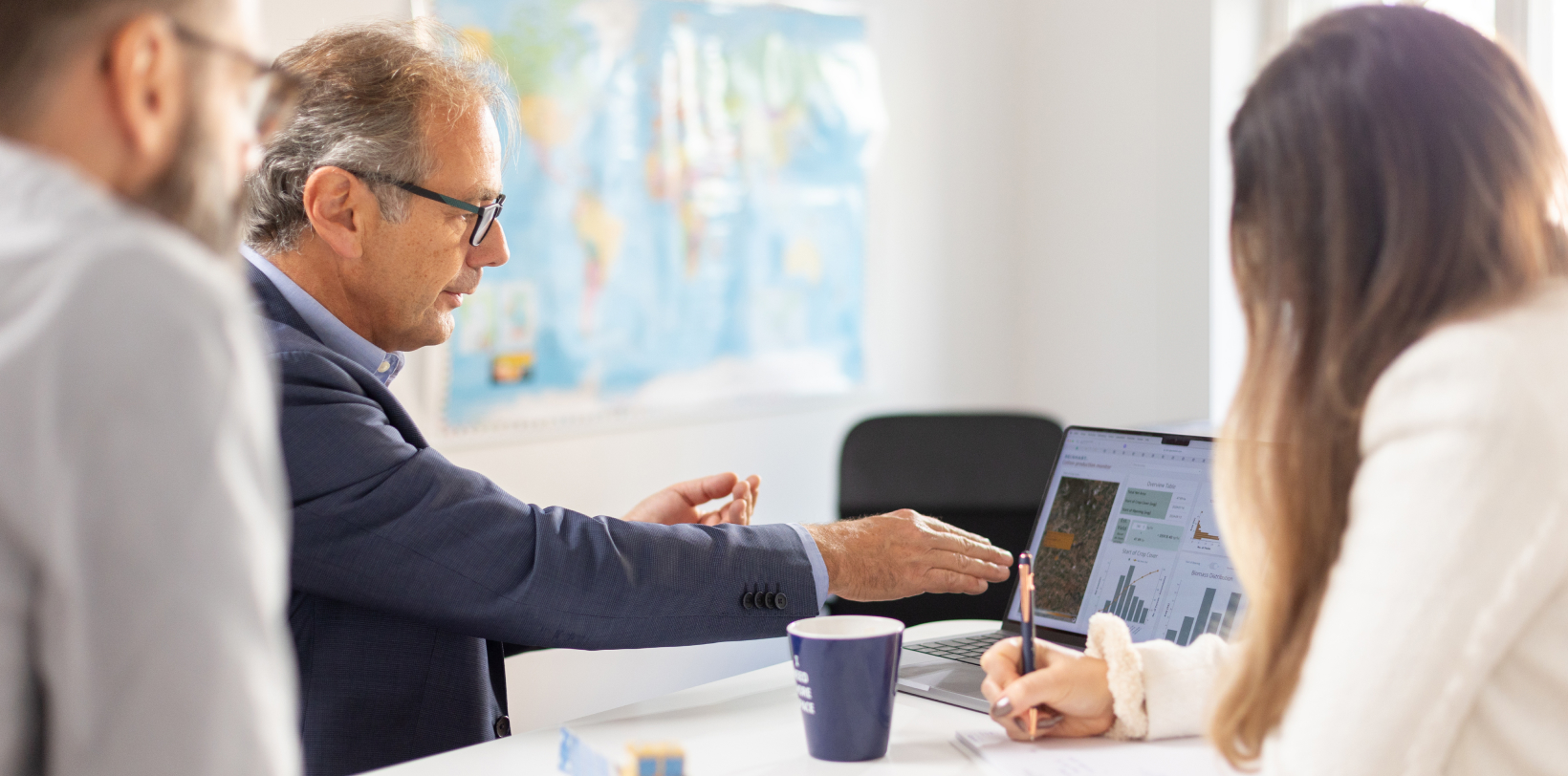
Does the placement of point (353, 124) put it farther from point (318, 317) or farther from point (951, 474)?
point (951, 474)

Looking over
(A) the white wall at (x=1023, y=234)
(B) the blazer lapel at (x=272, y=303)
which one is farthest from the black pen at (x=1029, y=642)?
(A) the white wall at (x=1023, y=234)

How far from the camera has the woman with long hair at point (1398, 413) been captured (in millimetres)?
670

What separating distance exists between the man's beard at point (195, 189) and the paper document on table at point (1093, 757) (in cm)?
74

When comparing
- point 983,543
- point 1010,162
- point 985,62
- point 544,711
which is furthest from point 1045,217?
point 983,543

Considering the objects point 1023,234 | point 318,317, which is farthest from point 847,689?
point 1023,234

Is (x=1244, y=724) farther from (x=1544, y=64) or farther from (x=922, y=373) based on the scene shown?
(x=922, y=373)

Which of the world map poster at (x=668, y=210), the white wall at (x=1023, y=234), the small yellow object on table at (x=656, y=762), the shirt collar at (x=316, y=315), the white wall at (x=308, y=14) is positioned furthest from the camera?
the white wall at (x=1023, y=234)

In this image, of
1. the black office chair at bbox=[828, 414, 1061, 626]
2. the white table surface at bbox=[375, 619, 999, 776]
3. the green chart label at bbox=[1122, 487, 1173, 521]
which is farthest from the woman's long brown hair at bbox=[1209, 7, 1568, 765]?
the black office chair at bbox=[828, 414, 1061, 626]

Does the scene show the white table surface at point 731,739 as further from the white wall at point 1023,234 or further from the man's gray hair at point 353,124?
the white wall at point 1023,234

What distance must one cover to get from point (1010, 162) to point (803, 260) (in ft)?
2.81

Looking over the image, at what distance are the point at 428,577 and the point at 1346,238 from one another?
85cm

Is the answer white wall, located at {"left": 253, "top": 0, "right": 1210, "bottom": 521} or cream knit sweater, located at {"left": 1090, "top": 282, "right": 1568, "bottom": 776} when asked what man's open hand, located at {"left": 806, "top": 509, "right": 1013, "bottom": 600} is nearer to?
cream knit sweater, located at {"left": 1090, "top": 282, "right": 1568, "bottom": 776}

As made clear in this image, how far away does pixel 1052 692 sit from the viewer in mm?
1053

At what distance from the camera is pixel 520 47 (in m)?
2.54
